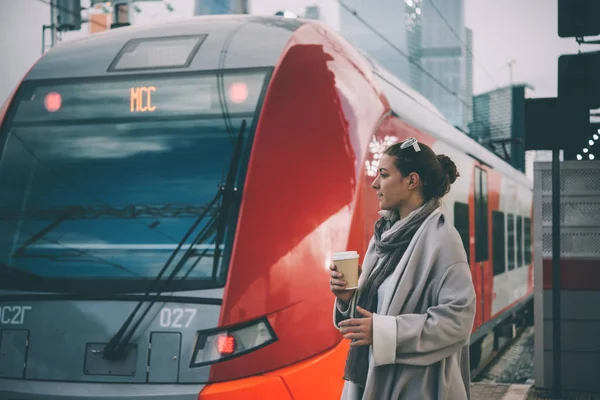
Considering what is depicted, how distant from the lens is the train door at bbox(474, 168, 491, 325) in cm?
930

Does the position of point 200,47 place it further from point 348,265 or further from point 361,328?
point 361,328

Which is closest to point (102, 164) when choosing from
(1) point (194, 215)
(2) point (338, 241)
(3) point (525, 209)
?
(1) point (194, 215)

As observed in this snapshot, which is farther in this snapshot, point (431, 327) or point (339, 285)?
point (339, 285)

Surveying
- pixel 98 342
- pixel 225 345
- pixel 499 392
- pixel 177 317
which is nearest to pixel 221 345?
pixel 225 345

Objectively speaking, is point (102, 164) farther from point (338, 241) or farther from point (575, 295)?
point (575, 295)

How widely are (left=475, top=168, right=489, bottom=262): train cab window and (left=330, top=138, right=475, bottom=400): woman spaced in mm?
6501

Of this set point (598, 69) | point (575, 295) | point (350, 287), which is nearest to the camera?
point (350, 287)

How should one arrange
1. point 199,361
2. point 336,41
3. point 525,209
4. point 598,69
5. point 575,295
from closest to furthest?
point 199,361 → point 336,41 → point 598,69 → point 575,295 → point 525,209

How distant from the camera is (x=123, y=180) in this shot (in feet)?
15.4

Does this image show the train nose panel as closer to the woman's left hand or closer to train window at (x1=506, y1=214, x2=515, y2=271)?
the woman's left hand

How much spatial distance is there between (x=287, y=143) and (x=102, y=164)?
1.06 metres

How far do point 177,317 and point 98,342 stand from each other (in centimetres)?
45

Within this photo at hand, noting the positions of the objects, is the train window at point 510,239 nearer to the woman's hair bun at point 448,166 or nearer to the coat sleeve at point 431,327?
the woman's hair bun at point 448,166

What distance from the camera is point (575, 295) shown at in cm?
764
